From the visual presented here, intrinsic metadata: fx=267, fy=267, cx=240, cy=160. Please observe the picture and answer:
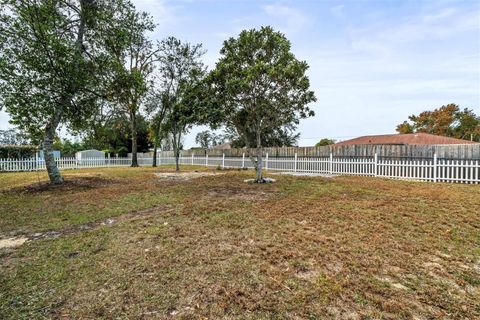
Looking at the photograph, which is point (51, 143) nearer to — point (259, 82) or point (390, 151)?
point (259, 82)

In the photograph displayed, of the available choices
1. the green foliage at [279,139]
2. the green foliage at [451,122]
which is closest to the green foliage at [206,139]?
the green foliage at [279,139]

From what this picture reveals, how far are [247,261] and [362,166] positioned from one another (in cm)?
1021

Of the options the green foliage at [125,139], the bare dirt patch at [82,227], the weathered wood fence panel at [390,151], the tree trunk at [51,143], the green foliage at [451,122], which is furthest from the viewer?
the green foliage at [451,122]

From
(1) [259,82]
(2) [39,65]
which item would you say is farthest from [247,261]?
(2) [39,65]

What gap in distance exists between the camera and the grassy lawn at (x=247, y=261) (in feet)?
7.65

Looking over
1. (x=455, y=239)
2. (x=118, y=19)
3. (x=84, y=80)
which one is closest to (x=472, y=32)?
(x=455, y=239)

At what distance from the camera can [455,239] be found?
147 inches

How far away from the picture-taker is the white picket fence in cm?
930

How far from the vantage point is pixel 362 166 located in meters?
11.8

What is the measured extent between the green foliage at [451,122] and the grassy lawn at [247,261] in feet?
117

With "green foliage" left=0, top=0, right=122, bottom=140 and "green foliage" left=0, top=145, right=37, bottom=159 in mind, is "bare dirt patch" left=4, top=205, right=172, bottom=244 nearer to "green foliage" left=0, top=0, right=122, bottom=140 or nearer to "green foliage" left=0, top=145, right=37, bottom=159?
"green foliage" left=0, top=0, right=122, bottom=140

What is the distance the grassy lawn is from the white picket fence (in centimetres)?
436

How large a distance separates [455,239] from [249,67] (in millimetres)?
6335

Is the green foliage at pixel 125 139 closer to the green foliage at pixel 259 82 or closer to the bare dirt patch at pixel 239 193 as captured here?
the green foliage at pixel 259 82
